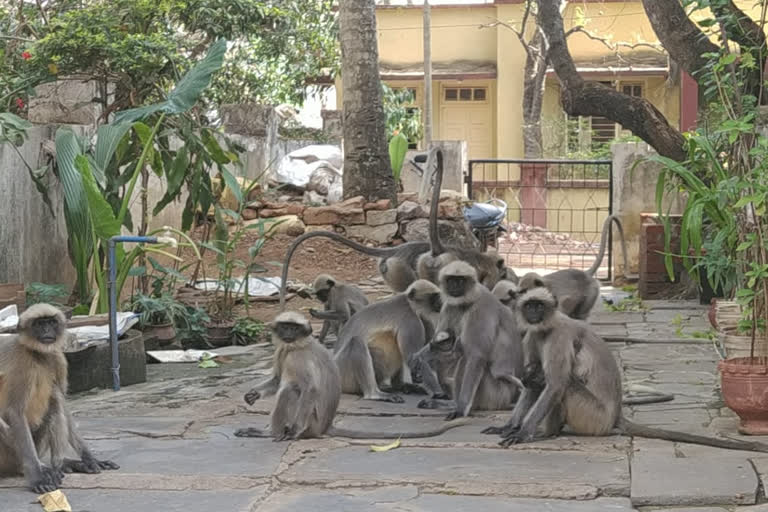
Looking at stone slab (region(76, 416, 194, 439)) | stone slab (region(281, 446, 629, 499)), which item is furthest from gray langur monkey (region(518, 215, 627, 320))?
stone slab (region(76, 416, 194, 439))

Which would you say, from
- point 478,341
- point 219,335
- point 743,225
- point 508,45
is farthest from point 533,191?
point 743,225

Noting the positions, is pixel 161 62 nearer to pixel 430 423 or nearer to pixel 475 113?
pixel 430 423

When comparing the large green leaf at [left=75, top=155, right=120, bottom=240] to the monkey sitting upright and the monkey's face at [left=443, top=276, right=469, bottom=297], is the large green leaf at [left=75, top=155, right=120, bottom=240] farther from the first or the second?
the monkey sitting upright

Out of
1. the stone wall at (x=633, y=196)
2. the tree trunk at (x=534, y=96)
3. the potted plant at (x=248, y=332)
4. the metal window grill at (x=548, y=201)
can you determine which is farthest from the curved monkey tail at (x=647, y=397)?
the tree trunk at (x=534, y=96)

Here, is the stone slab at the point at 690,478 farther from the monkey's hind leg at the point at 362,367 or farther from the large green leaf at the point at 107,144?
the large green leaf at the point at 107,144

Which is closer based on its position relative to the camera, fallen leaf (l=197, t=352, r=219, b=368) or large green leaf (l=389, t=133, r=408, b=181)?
fallen leaf (l=197, t=352, r=219, b=368)

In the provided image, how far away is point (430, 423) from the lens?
6.09 m

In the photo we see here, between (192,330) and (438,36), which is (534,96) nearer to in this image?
(438,36)

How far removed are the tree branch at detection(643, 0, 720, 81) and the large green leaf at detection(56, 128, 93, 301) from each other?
206 inches

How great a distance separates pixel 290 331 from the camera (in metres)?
5.55

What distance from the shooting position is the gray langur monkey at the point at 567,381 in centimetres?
546

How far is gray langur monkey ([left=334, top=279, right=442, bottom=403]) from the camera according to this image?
269 inches

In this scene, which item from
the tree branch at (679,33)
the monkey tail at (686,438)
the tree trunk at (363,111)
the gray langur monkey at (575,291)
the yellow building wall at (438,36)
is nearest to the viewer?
the monkey tail at (686,438)

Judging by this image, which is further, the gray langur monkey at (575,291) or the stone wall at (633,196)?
the stone wall at (633,196)
